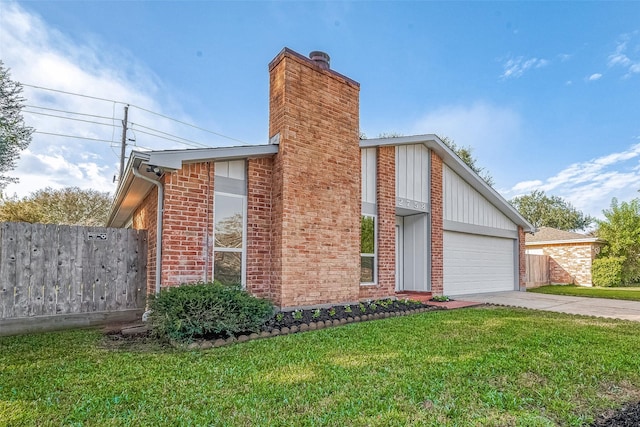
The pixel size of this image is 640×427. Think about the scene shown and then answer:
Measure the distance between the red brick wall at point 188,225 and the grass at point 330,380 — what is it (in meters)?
1.51

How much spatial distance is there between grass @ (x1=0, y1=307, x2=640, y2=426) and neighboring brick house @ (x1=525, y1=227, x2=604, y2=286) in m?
16.1

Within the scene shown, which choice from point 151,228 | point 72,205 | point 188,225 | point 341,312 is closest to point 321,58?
point 188,225

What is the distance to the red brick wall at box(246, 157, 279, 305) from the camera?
7180mm

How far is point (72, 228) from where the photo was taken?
6.73 meters

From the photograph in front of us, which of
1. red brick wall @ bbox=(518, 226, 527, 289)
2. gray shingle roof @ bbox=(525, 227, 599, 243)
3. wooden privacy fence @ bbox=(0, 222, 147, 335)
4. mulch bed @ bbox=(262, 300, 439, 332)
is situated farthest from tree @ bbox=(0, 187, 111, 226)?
gray shingle roof @ bbox=(525, 227, 599, 243)

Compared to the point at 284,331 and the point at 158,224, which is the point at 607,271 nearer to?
the point at 284,331

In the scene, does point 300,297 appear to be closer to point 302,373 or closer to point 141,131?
point 302,373

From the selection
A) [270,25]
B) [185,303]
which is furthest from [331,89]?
[185,303]

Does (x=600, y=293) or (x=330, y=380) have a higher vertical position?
(x=330, y=380)

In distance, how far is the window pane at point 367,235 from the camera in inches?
352

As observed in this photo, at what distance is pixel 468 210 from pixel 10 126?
19.8 meters

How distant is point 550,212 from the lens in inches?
1687

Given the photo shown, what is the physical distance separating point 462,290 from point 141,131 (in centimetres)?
2098

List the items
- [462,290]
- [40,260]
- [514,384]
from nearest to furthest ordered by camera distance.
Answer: [514,384], [40,260], [462,290]
